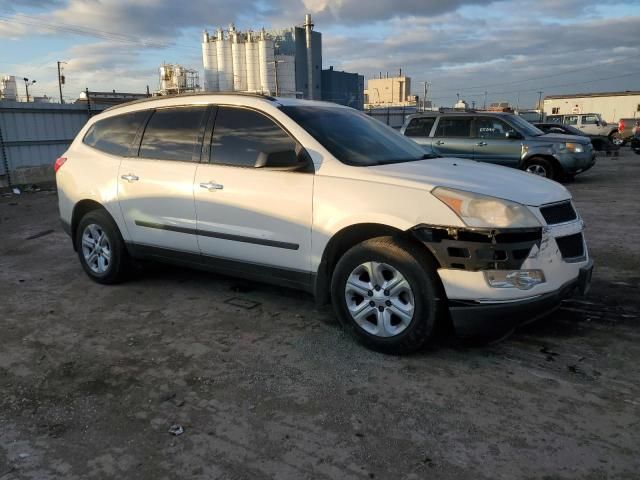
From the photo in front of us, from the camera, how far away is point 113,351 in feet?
12.6

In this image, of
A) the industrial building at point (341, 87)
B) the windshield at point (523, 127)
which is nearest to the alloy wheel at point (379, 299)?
the windshield at point (523, 127)

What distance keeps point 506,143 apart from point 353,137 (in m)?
9.22

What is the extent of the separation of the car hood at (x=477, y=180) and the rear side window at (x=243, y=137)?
84cm

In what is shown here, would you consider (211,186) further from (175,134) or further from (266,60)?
(266,60)

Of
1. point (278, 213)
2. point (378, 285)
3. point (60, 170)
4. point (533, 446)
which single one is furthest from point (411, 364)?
point (60, 170)

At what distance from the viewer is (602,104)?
49.0 m

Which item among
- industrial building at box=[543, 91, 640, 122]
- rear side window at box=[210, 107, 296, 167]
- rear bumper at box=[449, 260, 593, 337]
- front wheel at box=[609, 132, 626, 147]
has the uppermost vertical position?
industrial building at box=[543, 91, 640, 122]

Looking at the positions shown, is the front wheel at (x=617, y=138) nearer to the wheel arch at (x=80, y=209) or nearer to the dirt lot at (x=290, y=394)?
the dirt lot at (x=290, y=394)

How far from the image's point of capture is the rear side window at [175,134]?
15.1 feet

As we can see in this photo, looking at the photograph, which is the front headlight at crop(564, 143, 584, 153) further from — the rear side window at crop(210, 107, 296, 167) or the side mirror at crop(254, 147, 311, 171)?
the side mirror at crop(254, 147, 311, 171)

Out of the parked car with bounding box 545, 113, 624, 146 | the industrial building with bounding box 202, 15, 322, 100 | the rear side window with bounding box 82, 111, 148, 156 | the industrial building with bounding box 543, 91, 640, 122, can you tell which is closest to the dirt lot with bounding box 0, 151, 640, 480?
the rear side window with bounding box 82, 111, 148, 156

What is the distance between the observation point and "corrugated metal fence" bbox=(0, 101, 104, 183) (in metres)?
13.4

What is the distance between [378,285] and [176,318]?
1849 millimetres

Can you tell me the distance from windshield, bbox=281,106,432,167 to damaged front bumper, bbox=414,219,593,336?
956mm
